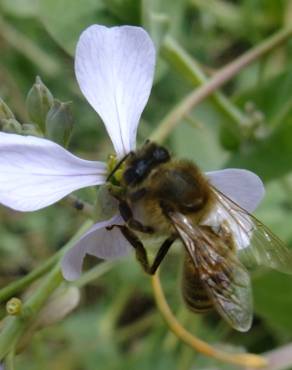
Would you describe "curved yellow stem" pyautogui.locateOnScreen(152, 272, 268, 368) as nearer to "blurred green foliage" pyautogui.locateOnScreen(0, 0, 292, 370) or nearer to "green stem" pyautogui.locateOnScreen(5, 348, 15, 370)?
"blurred green foliage" pyautogui.locateOnScreen(0, 0, 292, 370)

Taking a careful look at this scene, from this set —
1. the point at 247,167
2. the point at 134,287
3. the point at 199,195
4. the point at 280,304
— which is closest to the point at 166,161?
the point at 199,195

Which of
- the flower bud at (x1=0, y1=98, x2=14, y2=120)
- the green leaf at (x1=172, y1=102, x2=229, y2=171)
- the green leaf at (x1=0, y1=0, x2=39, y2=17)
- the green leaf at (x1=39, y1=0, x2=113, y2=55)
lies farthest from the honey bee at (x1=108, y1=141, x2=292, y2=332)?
the green leaf at (x1=0, y1=0, x2=39, y2=17)

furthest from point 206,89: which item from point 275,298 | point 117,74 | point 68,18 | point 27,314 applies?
point 27,314

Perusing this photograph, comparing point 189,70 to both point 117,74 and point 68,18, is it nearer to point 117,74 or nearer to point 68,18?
point 68,18

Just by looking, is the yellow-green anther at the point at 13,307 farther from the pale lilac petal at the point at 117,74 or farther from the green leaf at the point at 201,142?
the green leaf at the point at 201,142

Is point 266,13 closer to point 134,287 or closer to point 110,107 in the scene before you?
point 134,287

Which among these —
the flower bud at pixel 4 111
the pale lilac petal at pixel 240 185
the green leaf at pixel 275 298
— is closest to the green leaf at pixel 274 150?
the green leaf at pixel 275 298

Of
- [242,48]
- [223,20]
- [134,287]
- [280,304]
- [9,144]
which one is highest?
[9,144]
